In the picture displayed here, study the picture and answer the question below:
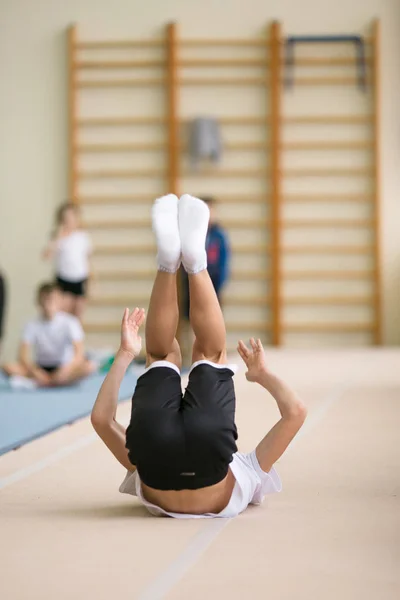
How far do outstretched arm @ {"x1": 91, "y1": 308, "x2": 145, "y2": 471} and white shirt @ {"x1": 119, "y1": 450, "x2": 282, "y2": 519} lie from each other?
0.29 ft

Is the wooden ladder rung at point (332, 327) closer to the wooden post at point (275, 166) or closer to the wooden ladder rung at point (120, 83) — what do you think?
the wooden post at point (275, 166)

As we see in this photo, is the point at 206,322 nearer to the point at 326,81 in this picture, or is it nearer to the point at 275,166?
the point at 275,166

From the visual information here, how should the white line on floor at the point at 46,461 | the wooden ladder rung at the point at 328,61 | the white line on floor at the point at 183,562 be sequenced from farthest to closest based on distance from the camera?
Result: 1. the wooden ladder rung at the point at 328,61
2. the white line on floor at the point at 46,461
3. the white line on floor at the point at 183,562

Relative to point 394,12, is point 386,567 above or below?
below

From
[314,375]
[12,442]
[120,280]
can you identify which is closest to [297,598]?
[12,442]

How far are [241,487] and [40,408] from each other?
2761mm

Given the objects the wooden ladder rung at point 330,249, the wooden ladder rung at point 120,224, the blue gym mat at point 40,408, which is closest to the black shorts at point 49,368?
the blue gym mat at point 40,408

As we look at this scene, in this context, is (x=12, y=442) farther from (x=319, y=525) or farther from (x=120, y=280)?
(x=120, y=280)

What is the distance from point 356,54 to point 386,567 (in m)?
7.97

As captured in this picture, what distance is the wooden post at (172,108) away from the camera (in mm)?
9648

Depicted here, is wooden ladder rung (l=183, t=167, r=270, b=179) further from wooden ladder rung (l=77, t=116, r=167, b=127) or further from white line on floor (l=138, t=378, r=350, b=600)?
white line on floor (l=138, t=378, r=350, b=600)

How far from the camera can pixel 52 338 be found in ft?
22.1

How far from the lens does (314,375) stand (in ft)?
23.1

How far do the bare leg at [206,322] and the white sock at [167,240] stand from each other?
79mm
